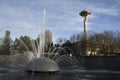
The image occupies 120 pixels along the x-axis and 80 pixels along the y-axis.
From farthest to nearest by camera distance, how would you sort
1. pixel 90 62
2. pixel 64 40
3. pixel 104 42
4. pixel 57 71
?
pixel 64 40, pixel 104 42, pixel 90 62, pixel 57 71

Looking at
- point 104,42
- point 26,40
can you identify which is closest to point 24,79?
point 104,42

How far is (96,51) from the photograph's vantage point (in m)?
72.1

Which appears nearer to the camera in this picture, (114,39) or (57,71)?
(57,71)

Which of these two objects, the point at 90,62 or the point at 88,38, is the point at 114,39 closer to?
the point at 88,38

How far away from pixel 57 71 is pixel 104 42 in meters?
46.0

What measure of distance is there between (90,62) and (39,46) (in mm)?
19109

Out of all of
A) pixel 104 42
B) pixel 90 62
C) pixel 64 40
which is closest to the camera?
pixel 90 62

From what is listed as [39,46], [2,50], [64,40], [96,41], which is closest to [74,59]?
[39,46]

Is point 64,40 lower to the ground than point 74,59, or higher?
higher

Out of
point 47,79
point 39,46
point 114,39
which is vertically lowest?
point 47,79

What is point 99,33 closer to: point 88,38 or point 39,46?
point 88,38

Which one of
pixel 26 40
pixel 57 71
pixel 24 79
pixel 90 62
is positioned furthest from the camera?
pixel 26 40

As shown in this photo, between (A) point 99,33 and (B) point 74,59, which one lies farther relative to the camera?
(A) point 99,33

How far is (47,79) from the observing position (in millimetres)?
18031
